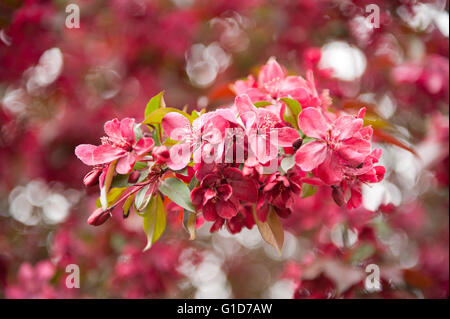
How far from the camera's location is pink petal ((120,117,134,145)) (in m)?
0.98

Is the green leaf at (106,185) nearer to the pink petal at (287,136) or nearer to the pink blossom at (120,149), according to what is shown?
the pink blossom at (120,149)

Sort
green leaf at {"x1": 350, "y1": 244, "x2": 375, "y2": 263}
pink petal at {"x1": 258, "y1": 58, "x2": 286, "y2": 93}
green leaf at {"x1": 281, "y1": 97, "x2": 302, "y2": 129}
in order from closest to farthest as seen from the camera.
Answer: green leaf at {"x1": 281, "y1": 97, "x2": 302, "y2": 129}, pink petal at {"x1": 258, "y1": 58, "x2": 286, "y2": 93}, green leaf at {"x1": 350, "y1": 244, "x2": 375, "y2": 263}

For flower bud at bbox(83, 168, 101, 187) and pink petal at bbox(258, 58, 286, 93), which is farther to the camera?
pink petal at bbox(258, 58, 286, 93)

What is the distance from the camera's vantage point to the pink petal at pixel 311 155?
0.92m

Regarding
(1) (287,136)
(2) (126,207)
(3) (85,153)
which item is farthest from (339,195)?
(3) (85,153)

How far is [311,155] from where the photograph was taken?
0.93 meters

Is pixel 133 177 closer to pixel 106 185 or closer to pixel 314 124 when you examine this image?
pixel 106 185

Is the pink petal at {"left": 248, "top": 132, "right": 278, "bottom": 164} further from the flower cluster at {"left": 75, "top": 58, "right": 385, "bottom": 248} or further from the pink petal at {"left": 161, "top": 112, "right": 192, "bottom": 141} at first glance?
the pink petal at {"left": 161, "top": 112, "right": 192, "bottom": 141}

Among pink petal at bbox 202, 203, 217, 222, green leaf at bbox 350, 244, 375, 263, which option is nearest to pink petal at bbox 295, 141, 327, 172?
pink petal at bbox 202, 203, 217, 222

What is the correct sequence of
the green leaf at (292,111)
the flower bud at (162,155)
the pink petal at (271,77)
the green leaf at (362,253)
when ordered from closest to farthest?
the flower bud at (162,155) < the green leaf at (292,111) < the pink petal at (271,77) < the green leaf at (362,253)

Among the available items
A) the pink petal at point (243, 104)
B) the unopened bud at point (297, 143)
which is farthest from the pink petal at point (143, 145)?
the unopened bud at point (297, 143)

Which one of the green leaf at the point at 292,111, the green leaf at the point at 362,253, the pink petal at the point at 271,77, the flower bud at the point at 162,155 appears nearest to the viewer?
the flower bud at the point at 162,155

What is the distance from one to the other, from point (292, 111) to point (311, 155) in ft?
0.47
